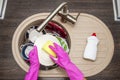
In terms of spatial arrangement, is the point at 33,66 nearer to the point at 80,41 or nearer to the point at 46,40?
the point at 46,40

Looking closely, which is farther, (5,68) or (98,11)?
(98,11)

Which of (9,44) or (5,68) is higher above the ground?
(9,44)

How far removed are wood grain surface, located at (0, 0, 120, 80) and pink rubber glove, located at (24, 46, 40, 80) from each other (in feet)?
0.18

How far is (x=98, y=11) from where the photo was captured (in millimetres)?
1165

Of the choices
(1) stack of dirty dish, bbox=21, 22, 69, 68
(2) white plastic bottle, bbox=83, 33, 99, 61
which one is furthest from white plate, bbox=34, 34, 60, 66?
(2) white plastic bottle, bbox=83, 33, 99, 61

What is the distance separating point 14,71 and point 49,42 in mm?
198

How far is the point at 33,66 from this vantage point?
3.31 ft

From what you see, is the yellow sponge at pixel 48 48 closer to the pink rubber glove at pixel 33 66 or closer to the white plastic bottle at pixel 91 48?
the pink rubber glove at pixel 33 66

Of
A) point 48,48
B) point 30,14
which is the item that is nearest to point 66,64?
point 48,48

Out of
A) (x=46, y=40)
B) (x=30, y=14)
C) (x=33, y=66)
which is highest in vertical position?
(x=30, y=14)

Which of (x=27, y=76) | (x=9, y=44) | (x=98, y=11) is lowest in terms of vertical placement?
(x=27, y=76)

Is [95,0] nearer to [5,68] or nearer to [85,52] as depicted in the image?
[85,52]

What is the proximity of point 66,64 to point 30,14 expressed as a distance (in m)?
0.31

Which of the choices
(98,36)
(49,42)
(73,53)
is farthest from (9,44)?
(98,36)
